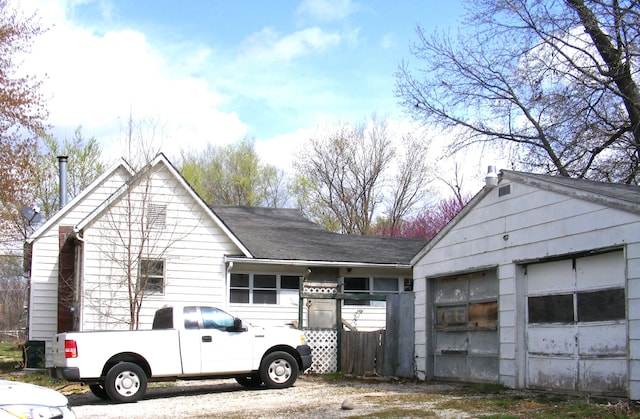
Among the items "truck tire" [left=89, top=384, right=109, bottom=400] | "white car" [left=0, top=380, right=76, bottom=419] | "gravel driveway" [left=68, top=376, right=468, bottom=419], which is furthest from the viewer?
"truck tire" [left=89, top=384, right=109, bottom=400]

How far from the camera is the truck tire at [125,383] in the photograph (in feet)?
43.3

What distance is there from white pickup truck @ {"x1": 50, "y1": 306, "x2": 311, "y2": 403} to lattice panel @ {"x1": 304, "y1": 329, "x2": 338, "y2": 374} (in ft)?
10.2

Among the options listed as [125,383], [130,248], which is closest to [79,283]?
[130,248]

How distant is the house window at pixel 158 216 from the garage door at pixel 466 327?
840 centimetres

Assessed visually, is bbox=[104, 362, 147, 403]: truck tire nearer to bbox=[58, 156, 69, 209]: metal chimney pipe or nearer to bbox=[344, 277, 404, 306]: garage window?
bbox=[344, 277, 404, 306]: garage window

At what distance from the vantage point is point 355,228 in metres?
44.5

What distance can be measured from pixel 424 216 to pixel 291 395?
3535 centimetres

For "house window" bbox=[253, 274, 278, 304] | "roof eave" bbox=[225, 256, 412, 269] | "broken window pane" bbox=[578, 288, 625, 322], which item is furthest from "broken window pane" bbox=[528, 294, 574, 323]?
"house window" bbox=[253, 274, 278, 304]

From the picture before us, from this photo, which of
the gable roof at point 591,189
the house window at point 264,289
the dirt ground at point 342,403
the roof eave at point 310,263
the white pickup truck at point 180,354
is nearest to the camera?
the dirt ground at point 342,403

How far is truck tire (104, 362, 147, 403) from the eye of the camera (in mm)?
13211

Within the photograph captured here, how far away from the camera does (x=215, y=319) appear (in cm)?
1464

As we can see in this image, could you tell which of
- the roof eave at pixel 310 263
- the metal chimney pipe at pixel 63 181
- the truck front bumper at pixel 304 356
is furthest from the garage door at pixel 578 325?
the metal chimney pipe at pixel 63 181

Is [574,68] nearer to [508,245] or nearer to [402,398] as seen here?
[508,245]

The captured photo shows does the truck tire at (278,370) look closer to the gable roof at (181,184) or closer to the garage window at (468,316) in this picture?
the garage window at (468,316)
